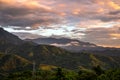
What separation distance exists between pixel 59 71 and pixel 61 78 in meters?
4.78

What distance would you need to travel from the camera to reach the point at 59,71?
524ft

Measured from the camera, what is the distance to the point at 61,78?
161125mm
